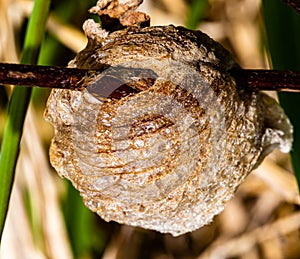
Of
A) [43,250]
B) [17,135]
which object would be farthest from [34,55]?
[43,250]

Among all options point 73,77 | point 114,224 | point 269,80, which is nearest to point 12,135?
point 73,77

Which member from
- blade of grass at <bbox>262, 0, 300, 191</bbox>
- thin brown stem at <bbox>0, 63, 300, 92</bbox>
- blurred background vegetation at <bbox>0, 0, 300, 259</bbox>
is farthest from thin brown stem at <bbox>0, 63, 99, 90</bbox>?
blurred background vegetation at <bbox>0, 0, 300, 259</bbox>

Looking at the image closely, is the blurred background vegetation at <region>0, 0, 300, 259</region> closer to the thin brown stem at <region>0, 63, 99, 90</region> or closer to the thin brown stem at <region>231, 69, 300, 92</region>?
the thin brown stem at <region>231, 69, 300, 92</region>

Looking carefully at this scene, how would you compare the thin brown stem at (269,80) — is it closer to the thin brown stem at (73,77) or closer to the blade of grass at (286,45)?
the thin brown stem at (73,77)

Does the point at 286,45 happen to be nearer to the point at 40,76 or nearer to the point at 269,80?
the point at 269,80

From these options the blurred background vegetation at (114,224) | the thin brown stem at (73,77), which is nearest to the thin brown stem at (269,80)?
the thin brown stem at (73,77)

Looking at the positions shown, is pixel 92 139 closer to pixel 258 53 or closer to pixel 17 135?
pixel 17 135

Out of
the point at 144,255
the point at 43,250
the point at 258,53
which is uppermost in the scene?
the point at 258,53
